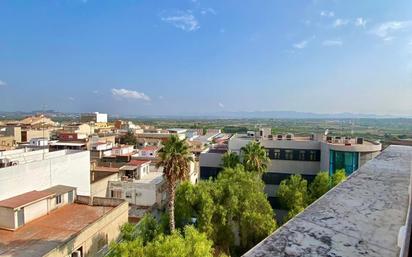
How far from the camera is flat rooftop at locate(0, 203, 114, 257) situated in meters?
13.7

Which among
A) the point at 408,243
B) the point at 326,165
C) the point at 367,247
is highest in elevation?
the point at 408,243

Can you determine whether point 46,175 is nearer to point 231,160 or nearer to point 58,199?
point 58,199

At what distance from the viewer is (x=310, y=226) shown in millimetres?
2152

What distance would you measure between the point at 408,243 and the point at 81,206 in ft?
74.0

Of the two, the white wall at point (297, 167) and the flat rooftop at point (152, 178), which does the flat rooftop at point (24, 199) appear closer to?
the flat rooftop at point (152, 178)

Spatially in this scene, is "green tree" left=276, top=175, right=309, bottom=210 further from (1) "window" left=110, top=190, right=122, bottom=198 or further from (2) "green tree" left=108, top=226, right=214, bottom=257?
(1) "window" left=110, top=190, right=122, bottom=198

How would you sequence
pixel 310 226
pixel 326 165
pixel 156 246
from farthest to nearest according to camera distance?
pixel 326 165
pixel 156 246
pixel 310 226

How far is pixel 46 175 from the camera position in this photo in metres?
21.2

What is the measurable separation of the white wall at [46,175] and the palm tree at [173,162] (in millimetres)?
8202

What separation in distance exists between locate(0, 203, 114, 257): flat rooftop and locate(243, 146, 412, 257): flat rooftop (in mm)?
13953

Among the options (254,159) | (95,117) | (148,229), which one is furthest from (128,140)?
(95,117)

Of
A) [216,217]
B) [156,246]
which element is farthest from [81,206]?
[156,246]

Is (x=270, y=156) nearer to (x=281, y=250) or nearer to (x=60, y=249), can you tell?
(x=60, y=249)

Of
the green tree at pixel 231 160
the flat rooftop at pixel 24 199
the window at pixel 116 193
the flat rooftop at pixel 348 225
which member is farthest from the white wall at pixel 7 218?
the green tree at pixel 231 160
